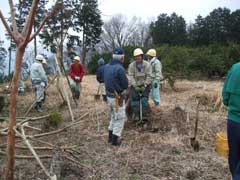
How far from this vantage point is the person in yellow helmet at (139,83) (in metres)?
8.39

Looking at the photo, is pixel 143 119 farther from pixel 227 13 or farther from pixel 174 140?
pixel 227 13

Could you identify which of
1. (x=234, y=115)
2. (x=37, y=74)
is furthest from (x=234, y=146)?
(x=37, y=74)

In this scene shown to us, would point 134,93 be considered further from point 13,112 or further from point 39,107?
point 13,112

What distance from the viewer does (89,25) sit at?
38.8 meters

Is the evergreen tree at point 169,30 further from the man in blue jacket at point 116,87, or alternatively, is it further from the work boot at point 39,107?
the man in blue jacket at point 116,87

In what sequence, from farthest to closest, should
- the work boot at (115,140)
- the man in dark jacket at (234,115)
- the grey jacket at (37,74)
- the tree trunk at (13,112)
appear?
the grey jacket at (37,74) < the work boot at (115,140) < the tree trunk at (13,112) < the man in dark jacket at (234,115)

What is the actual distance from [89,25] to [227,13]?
12.7 meters

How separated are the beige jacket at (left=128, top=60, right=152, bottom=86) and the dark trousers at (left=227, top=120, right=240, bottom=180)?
14.5 ft

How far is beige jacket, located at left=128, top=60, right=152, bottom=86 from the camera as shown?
846cm

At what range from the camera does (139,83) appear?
848 cm

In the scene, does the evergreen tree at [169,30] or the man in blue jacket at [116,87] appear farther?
the evergreen tree at [169,30]

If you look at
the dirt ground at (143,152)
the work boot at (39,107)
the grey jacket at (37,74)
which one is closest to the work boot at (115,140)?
the dirt ground at (143,152)

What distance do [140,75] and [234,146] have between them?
14.9 ft

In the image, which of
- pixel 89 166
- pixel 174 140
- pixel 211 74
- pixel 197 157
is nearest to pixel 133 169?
pixel 89 166
